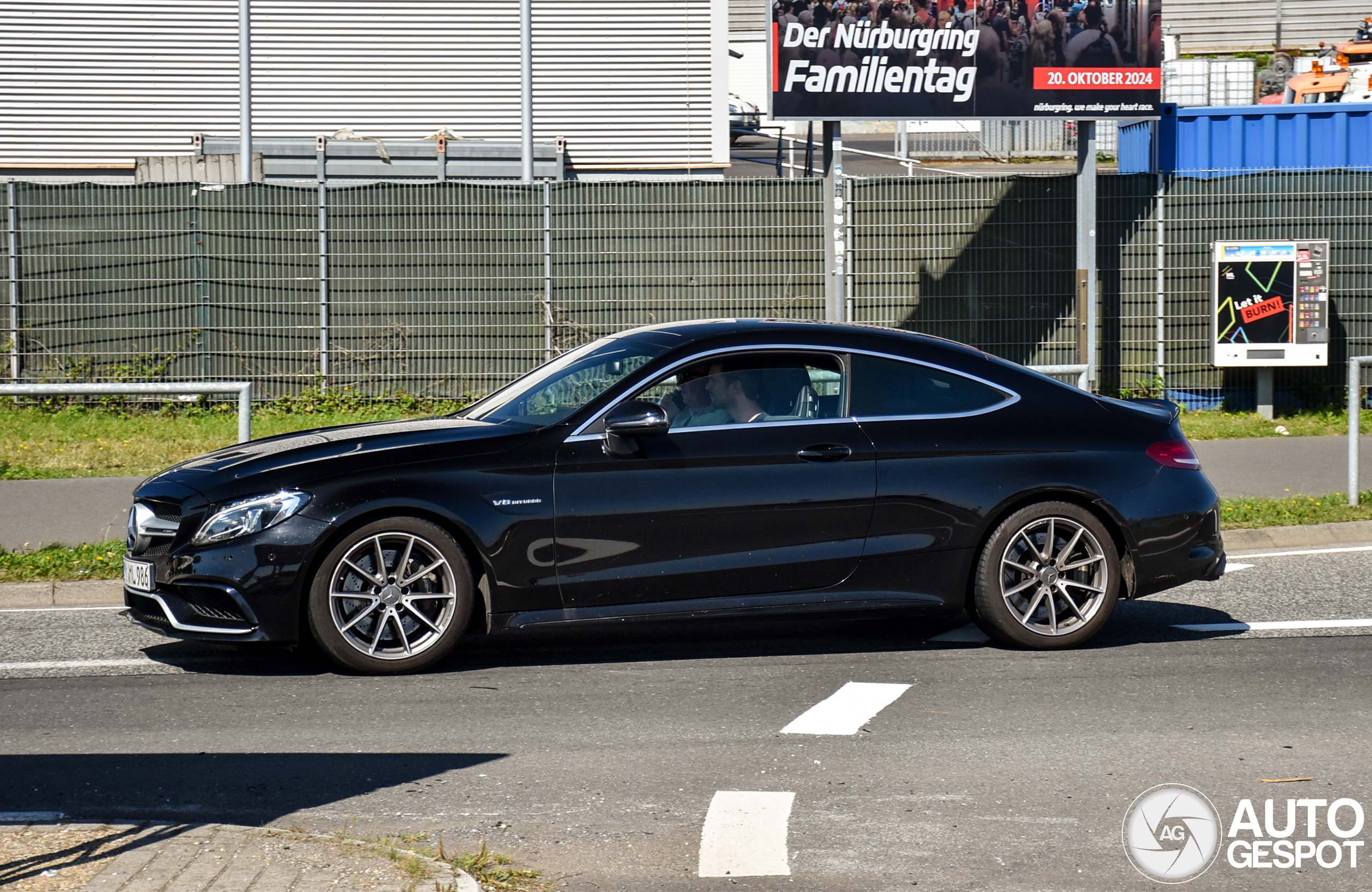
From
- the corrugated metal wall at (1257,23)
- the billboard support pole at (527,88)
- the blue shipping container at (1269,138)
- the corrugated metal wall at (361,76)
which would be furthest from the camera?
the corrugated metal wall at (1257,23)

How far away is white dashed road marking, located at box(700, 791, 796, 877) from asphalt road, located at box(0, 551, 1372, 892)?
0.04 m

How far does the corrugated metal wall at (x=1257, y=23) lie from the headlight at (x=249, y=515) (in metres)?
44.7

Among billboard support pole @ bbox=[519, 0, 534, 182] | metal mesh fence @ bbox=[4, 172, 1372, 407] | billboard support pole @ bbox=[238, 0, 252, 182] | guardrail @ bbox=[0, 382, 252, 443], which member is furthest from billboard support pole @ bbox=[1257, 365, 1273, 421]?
billboard support pole @ bbox=[238, 0, 252, 182]

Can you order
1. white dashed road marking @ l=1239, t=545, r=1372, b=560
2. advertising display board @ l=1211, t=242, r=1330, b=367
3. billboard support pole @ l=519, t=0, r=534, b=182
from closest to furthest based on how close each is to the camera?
white dashed road marking @ l=1239, t=545, r=1372, b=560 < advertising display board @ l=1211, t=242, r=1330, b=367 < billboard support pole @ l=519, t=0, r=534, b=182

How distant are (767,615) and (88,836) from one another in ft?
10.5

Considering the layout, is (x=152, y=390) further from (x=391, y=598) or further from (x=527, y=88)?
(x=527, y=88)

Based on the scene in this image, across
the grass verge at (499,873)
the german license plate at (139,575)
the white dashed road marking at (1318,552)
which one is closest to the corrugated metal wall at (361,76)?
the white dashed road marking at (1318,552)

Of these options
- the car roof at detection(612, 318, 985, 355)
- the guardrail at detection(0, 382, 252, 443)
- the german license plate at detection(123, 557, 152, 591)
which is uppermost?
the car roof at detection(612, 318, 985, 355)

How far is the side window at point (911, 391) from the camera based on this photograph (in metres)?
6.86

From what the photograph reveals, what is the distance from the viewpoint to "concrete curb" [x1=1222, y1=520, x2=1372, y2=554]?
982cm

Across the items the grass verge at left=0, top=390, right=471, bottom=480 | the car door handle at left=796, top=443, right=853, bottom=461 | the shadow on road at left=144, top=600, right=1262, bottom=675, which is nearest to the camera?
the car door handle at left=796, top=443, right=853, bottom=461

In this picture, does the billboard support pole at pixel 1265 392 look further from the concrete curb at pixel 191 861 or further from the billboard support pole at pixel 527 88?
the concrete curb at pixel 191 861

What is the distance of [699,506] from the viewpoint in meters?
6.52

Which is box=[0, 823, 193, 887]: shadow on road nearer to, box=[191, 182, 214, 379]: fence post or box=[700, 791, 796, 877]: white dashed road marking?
box=[700, 791, 796, 877]: white dashed road marking
